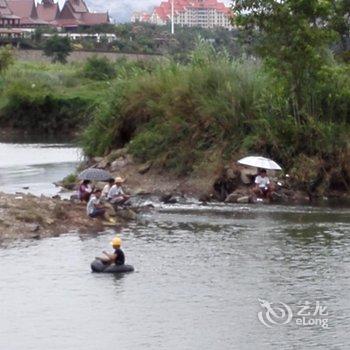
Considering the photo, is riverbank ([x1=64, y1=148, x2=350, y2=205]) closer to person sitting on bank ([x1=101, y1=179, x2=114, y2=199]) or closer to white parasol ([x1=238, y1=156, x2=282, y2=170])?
white parasol ([x1=238, y1=156, x2=282, y2=170])

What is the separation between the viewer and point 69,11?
176m

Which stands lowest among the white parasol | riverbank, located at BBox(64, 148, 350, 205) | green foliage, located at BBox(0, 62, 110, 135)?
green foliage, located at BBox(0, 62, 110, 135)

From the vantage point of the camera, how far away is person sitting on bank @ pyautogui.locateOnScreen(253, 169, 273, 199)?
1358 inches

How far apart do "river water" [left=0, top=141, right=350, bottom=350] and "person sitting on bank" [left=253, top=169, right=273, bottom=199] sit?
3.67 meters

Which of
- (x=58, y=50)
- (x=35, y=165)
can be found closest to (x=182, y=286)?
(x=35, y=165)

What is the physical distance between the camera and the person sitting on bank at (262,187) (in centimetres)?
3450

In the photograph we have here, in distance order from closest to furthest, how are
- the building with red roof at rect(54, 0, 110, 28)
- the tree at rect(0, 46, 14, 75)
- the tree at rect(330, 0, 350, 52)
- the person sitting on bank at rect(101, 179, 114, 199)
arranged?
the person sitting on bank at rect(101, 179, 114, 199), the tree at rect(330, 0, 350, 52), the tree at rect(0, 46, 14, 75), the building with red roof at rect(54, 0, 110, 28)

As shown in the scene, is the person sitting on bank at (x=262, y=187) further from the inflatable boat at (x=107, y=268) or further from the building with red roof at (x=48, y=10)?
the building with red roof at (x=48, y=10)

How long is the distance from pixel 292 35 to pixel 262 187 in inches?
215

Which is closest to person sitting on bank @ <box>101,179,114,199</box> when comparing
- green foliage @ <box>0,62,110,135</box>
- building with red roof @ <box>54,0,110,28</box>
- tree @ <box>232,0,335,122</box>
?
tree @ <box>232,0,335,122</box>

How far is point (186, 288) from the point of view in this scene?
2250 cm

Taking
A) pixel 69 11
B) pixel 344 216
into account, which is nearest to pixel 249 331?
pixel 344 216

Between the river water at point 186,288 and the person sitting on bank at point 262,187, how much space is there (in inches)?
145

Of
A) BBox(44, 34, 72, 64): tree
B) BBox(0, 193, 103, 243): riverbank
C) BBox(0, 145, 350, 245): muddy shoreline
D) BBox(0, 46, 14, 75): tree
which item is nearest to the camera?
BBox(0, 193, 103, 243): riverbank
